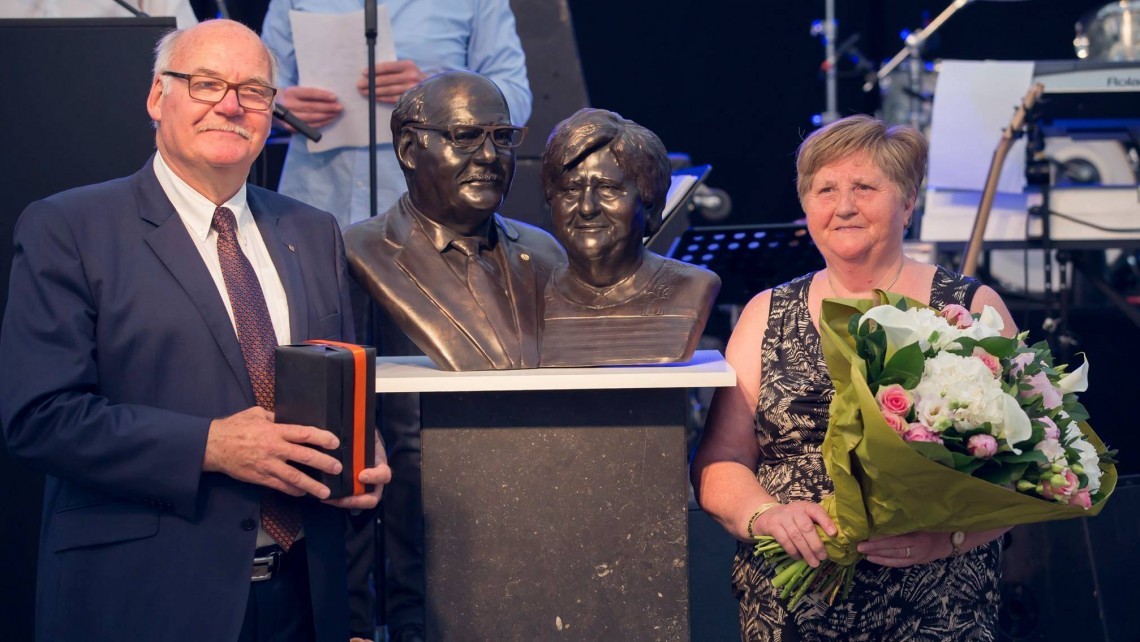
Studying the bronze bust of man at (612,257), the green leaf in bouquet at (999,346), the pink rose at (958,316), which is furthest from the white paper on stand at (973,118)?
the green leaf in bouquet at (999,346)

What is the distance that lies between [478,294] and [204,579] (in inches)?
30.7

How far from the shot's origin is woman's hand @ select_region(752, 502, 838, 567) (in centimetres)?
208

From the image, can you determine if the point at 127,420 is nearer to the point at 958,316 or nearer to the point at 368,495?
the point at 368,495

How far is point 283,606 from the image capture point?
2172 mm

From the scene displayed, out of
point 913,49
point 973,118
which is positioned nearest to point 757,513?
point 973,118

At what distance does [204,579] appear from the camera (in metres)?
2.05

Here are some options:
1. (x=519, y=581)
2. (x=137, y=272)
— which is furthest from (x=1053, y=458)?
(x=137, y=272)

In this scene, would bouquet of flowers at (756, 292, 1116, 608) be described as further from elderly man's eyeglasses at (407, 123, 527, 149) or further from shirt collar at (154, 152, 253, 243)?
shirt collar at (154, 152, 253, 243)

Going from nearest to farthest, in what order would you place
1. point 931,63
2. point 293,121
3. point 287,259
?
point 287,259 → point 293,121 → point 931,63

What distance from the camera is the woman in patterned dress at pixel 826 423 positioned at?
224 centimetres

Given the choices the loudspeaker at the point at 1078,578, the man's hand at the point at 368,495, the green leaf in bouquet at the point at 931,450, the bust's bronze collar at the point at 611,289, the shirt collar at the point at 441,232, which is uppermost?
the shirt collar at the point at 441,232

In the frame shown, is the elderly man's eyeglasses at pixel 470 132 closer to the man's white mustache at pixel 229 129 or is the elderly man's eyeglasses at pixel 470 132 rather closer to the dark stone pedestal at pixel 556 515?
the man's white mustache at pixel 229 129

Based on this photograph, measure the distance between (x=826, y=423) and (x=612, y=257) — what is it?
1.78 ft

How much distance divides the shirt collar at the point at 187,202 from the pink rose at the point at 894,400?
1.22 metres
